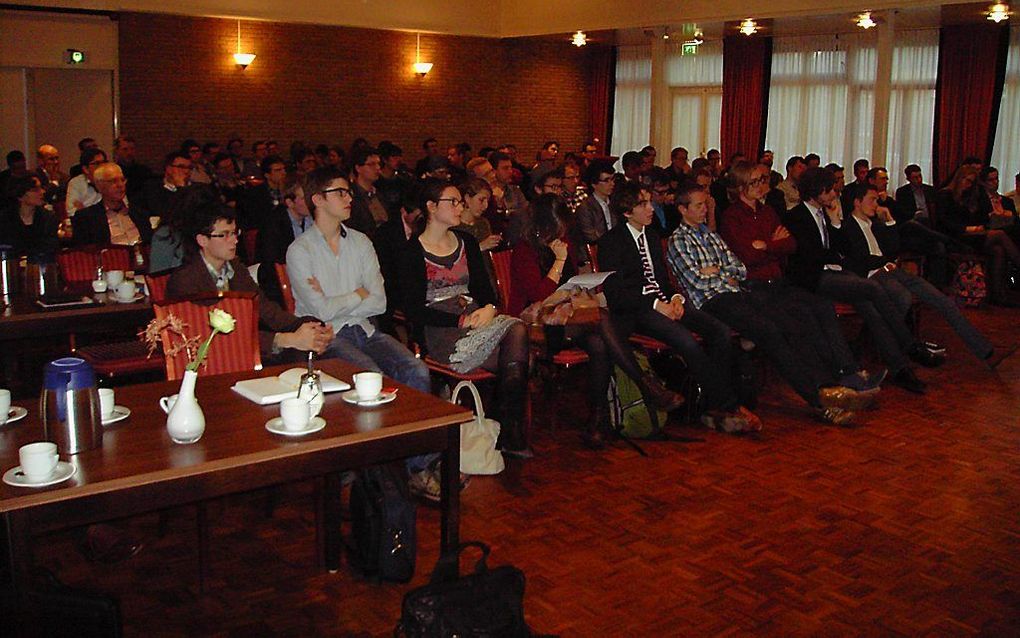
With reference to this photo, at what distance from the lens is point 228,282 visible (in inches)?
180

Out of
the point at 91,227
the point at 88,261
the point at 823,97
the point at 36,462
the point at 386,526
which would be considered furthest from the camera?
the point at 823,97

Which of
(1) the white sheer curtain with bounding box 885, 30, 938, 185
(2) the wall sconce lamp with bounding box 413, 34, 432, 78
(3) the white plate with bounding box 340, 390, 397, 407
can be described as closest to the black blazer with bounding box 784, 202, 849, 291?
(3) the white plate with bounding box 340, 390, 397, 407

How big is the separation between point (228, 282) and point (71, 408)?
1886 mm

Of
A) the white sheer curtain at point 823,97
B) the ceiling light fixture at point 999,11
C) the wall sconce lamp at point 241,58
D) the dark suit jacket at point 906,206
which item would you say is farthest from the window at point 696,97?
the wall sconce lamp at point 241,58

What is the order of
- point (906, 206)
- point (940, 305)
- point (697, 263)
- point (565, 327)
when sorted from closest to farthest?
point (565, 327) < point (697, 263) < point (940, 305) < point (906, 206)

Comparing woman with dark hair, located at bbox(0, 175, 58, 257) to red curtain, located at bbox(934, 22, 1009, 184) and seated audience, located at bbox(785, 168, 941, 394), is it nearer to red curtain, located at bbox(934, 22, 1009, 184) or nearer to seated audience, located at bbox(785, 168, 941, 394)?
seated audience, located at bbox(785, 168, 941, 394)

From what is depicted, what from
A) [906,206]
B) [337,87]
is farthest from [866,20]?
[337,87]

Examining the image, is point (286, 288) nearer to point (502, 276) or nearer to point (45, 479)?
point (502, 276)

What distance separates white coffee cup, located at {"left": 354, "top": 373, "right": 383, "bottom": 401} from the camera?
10.7 feet

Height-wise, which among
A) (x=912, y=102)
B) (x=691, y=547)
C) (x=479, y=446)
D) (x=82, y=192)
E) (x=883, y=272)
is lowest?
(x=691, y=547)

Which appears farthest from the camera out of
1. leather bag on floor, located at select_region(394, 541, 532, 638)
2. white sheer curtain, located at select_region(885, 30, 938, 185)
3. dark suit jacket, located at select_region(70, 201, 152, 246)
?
white sheer curtain, located at select_region(885, 30, 938, 185)

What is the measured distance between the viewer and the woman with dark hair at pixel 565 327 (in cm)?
538

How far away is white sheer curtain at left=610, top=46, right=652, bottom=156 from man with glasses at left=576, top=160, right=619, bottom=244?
9553mm

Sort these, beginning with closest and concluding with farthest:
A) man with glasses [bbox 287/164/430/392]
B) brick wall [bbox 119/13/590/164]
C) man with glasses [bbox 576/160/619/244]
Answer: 1. man with glasses [bbox 287/164/430/392]
2. man with glasses [bbox 576/160/619/244]
3. brick wall [bbox 119/13/590/164]
